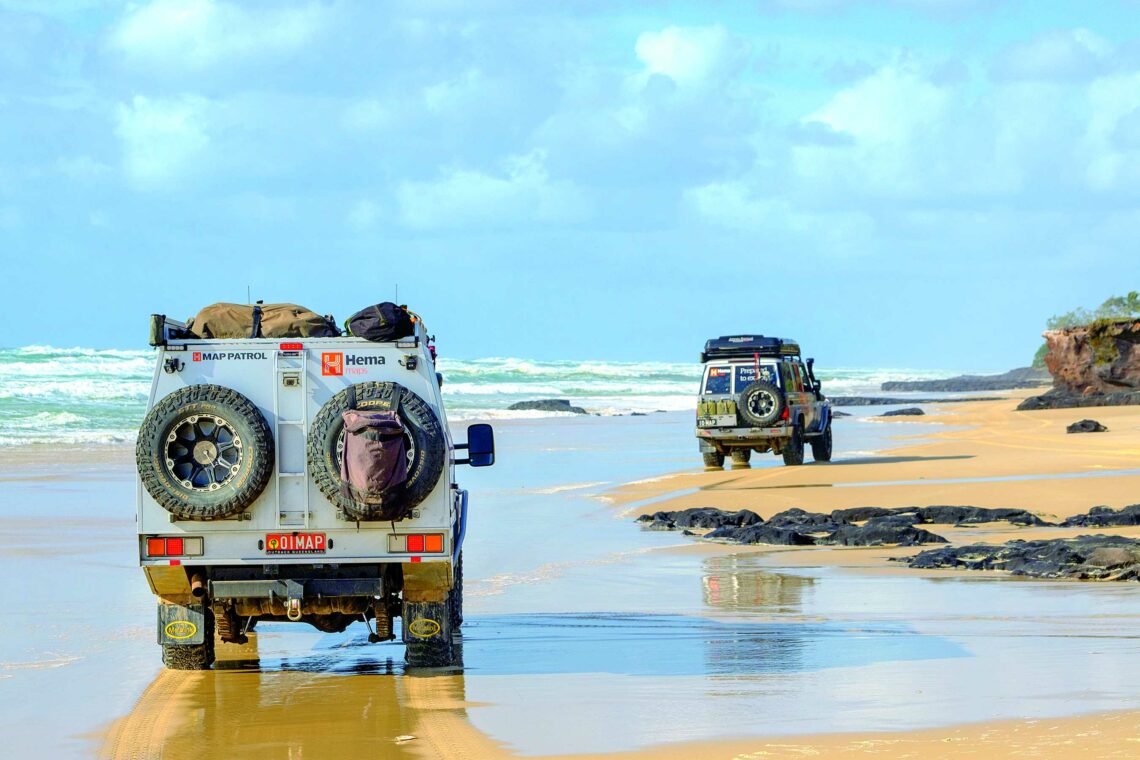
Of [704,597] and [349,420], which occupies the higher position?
[349,420]

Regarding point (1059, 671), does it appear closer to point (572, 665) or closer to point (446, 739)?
point (572, 665)

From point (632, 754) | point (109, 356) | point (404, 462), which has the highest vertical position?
point (109, 356)

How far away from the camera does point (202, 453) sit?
9.80 meters

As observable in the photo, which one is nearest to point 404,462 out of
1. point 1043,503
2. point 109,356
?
point 1043,503

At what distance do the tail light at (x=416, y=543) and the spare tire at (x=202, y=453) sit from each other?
862mm

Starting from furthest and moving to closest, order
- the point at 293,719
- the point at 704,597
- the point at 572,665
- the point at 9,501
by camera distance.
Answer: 1. the point at 9,501
2. the point at 704,597
3. the point at 572,665
4. the point at 293,719

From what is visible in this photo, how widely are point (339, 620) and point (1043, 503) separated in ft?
44.1

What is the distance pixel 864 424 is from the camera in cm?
5250

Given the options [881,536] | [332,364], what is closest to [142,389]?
[881,536]

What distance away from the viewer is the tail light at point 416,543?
32.3 ft

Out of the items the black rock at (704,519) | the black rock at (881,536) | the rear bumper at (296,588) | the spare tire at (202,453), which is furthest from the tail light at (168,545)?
the black rock at (704,519)

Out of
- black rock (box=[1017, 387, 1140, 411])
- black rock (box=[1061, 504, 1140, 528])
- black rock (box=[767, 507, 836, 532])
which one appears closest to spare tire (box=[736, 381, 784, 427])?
black rock (box=[767, 507, 836, 532])

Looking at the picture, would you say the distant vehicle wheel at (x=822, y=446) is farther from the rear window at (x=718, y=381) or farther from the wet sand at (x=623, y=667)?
the wet sand at (x=623, y=667)

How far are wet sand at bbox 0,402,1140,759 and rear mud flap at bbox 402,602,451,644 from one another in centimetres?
26
